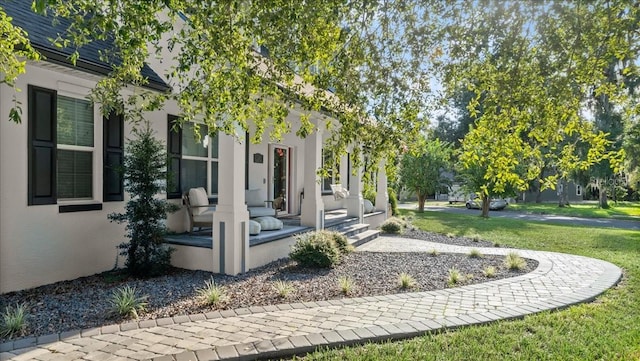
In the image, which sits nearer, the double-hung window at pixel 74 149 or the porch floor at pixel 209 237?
the double-hung window at pixel 74 149

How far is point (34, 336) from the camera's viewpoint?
13.8ft

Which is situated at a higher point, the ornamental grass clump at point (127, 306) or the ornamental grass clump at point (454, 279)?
the ornamental grass clump at point (127, 306)

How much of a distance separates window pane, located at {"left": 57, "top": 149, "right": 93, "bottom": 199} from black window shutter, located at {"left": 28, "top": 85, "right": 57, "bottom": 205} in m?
0.25

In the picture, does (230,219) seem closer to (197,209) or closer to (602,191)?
(197,209)

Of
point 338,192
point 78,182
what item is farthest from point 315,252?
point 338,192

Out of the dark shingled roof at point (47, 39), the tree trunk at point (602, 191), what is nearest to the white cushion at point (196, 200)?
the dark shingled roof at point (47, 39)

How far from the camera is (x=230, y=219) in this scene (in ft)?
22.9

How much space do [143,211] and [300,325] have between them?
11.8 feet

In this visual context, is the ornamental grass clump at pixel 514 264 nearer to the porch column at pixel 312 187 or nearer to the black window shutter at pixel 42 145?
the porch column at pixel 312 187

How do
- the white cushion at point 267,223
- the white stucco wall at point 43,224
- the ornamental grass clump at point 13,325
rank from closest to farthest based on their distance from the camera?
the ornamental grass clump at point 13,325 → the white stucco wall at point 43,224 → the white cushion at point 267,223

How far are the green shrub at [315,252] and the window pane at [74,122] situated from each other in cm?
412

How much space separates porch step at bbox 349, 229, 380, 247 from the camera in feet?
34.9

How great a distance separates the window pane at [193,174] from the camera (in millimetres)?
8761

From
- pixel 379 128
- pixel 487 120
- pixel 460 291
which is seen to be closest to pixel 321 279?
pixel 460 291
